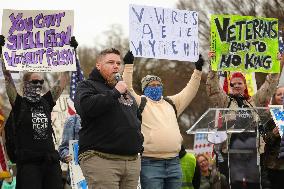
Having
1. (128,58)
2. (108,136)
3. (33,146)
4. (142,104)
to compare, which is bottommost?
(33,146)

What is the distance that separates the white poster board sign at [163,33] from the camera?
917cm

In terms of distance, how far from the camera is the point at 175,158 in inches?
344

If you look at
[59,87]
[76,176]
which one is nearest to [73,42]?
[59,87]

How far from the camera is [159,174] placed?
8.56 metres

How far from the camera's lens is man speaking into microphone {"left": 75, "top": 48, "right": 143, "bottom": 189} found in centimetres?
721

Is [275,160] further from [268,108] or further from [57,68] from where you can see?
[57,68]

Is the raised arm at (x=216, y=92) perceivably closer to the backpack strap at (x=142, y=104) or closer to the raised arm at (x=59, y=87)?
the backpack strap at (x=142, y=104)

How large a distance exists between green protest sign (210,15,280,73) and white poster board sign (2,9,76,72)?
5.58ft

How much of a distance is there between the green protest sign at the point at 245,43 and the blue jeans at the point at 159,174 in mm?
1446

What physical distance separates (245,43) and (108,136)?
3.14 meters

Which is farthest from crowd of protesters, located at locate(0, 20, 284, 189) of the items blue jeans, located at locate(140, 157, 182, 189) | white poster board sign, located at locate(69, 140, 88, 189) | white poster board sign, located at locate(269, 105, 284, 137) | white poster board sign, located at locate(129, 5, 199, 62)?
white poster board sign, located at locate(69, 140, 88, 189)

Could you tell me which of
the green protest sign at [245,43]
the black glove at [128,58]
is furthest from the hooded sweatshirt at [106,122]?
the green protest sign at [245,43]

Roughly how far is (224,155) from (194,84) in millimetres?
836

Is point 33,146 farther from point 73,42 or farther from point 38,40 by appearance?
point 38,40
